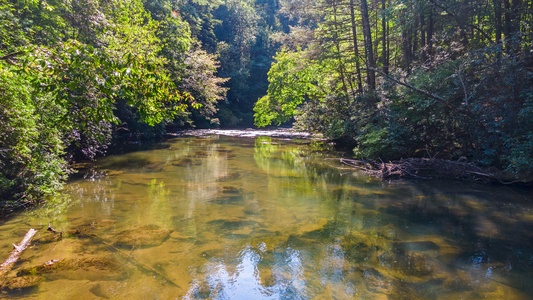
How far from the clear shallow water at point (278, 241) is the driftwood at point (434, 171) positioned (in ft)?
1.53

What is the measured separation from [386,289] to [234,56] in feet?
153

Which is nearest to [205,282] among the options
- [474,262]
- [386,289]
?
[386,289]

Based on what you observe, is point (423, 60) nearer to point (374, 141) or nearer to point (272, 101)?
point (374, 141)

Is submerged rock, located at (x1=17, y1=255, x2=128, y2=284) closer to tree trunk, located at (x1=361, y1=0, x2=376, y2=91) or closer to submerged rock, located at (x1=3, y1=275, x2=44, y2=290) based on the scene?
submerged rock, located at (x1=3, y1=275, x2=44, y2=290)

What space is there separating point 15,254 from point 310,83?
73.2 feet

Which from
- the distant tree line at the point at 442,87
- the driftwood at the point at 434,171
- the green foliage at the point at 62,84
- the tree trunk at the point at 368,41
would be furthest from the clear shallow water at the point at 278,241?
the tree trunk at the point at 368,41

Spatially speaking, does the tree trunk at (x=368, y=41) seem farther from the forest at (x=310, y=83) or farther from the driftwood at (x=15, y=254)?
the driftwood at (x=15, y=254)

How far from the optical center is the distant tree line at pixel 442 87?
31.0 feet

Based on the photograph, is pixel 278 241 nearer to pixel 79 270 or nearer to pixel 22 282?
pixel 79 270

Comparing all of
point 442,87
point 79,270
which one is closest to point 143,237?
point 79,270

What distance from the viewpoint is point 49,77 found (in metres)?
3.85

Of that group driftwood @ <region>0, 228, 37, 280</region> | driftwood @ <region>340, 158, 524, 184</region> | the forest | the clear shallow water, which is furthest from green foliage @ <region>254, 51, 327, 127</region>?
driftwood @ <region>0, 228, 37, 280</region>

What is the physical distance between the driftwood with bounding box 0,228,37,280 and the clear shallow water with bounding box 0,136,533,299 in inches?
6.2

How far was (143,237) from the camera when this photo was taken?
636cm
